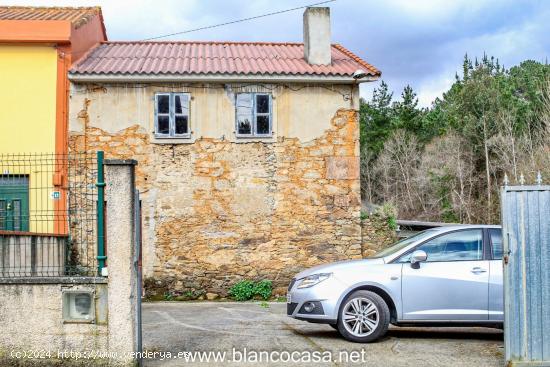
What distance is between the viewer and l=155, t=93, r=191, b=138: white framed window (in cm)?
1795

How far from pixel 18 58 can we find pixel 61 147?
2.38m

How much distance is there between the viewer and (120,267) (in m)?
8.28

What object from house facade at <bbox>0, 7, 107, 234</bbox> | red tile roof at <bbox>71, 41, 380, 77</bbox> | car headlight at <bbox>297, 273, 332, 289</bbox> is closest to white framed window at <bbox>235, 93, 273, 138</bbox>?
red tile roof at <bbox>71, 41, 380, 77</bbox>

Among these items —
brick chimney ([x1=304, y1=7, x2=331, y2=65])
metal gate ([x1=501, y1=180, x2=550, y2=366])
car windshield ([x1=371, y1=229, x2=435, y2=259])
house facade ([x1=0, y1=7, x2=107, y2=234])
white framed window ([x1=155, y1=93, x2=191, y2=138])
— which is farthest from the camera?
brick chimney ([x1=304, y1=7, x2=331, y2=65])

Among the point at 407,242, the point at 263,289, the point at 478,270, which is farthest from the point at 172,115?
the point at 478,270

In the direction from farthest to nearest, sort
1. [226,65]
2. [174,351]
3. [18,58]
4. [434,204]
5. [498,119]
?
[434,204] → [498,119] → [226,65] → [18,58] → [174,351]

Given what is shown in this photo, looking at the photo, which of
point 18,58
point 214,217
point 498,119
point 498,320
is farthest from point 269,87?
point 498,119

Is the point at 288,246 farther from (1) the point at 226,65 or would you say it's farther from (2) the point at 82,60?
(2) the point at 82,60

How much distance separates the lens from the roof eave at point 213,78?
17.5 metres

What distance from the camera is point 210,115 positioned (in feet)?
59.3

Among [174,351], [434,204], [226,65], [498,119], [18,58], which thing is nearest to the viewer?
[174,351]

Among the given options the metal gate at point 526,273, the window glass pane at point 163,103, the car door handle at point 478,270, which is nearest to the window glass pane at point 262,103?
the window glass pane at point 163,103

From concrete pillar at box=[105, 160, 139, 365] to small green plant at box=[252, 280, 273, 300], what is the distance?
30.9 feet

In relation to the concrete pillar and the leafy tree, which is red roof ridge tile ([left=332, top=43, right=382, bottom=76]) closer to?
the concrete pillar
